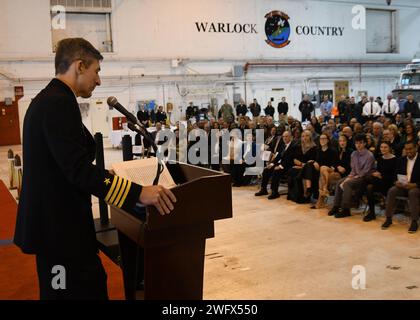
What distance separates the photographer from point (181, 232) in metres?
2.40

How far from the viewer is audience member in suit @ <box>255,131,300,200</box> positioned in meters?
8.06

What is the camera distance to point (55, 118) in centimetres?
185

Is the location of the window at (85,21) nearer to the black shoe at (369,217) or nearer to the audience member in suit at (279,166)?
the audience member in suit at (279,166)

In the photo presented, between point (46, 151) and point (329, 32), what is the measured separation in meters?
23.1

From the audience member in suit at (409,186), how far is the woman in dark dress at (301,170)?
5.35 ft

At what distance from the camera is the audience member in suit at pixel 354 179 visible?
→ 21.6 feet

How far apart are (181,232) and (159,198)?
470 mm

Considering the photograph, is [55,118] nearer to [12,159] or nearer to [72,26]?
[12,159]

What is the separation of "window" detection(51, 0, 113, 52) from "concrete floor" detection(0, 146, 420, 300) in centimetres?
1367

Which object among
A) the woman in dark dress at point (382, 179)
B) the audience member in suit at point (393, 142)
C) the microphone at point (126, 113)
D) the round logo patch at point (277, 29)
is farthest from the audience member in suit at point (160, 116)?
the microphone at point (126, 113)

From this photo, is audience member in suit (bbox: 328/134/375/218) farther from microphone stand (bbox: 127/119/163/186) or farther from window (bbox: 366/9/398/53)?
window (bbox: 366/9/398/53)

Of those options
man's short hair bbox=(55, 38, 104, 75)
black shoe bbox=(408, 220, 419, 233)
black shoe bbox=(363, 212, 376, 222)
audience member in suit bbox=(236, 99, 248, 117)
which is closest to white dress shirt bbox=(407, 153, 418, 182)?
black shoe bbox=(408, 220, 419, 233)

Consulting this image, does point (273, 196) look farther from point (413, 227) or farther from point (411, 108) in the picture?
point (411, 108)

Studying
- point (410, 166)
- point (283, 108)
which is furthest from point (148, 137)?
point (283, 108)
